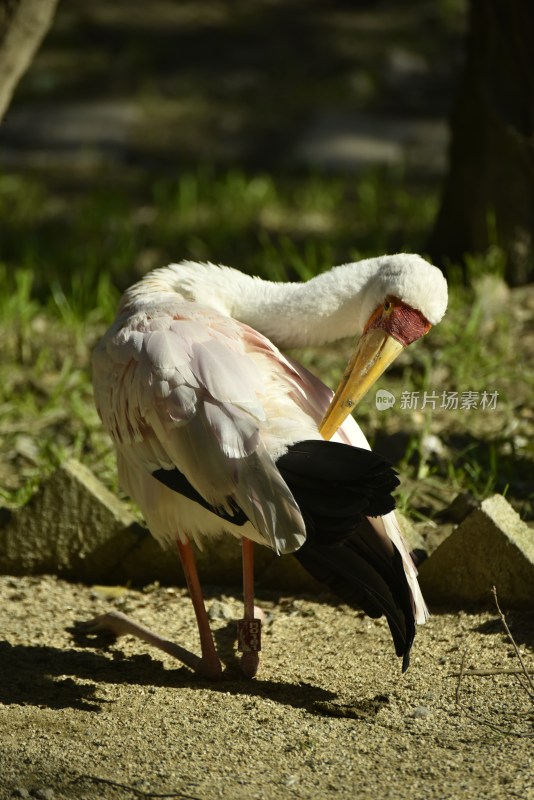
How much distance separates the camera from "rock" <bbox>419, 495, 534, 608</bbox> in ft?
11.8

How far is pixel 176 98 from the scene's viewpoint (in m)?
10.3

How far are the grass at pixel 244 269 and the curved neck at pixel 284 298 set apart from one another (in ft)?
2.51

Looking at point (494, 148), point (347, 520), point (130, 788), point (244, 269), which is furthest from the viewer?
point (244, 269)

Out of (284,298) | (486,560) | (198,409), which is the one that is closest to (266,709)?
(198,409)

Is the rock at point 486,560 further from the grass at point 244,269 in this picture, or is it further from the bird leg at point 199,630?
the bird leg at point 199,630

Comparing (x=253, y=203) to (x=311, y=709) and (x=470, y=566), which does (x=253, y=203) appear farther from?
(x=311, y=709)

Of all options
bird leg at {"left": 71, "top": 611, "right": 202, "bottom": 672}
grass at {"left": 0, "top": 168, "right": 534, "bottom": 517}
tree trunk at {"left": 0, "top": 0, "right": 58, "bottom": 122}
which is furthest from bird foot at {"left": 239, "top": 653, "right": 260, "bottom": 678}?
tree trunk at {"left": 0, "top": 0, "right": 58, "bottom": 122}

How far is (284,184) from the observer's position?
26.9 feet

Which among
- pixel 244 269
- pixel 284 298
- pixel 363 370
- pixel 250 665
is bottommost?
pixel 244 269

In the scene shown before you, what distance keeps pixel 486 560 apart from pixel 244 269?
3103 mm

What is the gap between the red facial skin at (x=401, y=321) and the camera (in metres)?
3.49

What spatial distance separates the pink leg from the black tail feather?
52 centimetres

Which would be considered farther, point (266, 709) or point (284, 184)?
point (284, 184)

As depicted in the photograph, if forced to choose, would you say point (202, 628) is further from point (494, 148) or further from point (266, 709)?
point (494, 148)
